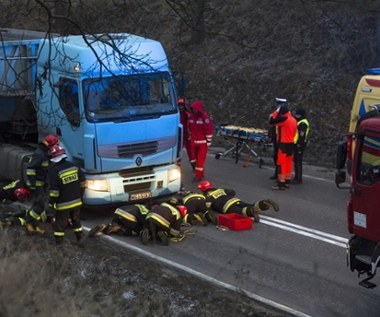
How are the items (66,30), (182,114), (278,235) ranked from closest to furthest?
(66,30), (278,235), (182,114)

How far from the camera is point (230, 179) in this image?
521 inches

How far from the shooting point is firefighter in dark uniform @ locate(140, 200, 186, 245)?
891cm

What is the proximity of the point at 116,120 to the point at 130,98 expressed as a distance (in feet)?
1.41

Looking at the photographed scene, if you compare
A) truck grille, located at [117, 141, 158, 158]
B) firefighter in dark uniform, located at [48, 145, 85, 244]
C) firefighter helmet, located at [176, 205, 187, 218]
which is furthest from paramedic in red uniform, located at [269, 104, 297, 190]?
Answer: firefighter in dark uniform, located at [48, 145, 85, 244]

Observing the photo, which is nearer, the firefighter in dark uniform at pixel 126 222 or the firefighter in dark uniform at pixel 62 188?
the firefighter in dark uniform at pixel 62 188

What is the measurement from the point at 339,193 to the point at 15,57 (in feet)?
21.2

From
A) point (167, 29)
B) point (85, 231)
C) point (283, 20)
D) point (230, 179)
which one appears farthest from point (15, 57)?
point (167, 29)

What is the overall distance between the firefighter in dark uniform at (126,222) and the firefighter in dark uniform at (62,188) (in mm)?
613

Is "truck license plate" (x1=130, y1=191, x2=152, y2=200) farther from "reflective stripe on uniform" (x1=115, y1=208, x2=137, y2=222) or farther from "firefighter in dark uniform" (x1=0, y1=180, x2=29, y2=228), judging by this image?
"firefighter in dark uniform" (x1=0, y1=180, x2=29, y2=228)

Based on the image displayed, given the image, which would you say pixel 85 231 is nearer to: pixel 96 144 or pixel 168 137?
pixel 96 144

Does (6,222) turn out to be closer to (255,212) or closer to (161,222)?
(161,222)

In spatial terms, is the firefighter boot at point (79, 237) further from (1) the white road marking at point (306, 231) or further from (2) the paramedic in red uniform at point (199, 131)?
(2) the paramedic in red uniform at point (199, 131)

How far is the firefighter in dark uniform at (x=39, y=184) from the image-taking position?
30.4ft

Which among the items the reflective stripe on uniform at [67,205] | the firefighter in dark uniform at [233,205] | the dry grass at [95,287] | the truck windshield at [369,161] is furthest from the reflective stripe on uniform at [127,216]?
the truck windshield at [369,161]
